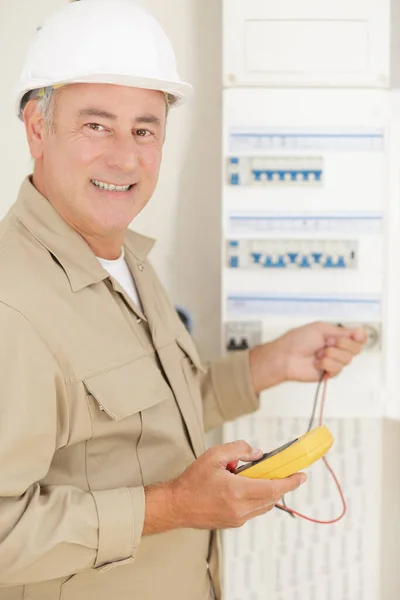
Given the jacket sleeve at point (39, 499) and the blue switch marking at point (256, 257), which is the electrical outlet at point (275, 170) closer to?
the blue switch marking at point (256, 257)

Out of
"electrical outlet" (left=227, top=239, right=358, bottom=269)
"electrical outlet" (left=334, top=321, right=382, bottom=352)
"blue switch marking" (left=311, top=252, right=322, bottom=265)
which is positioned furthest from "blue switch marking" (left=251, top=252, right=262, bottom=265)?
"electrical outlet" (left=334, top=321, right=382, bottom=352)

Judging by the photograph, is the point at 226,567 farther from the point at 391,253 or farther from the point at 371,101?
the point at 371,101

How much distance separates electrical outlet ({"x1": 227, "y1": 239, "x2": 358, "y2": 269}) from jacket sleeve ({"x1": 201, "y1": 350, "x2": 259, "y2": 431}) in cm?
20

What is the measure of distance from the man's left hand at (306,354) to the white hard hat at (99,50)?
0.57m

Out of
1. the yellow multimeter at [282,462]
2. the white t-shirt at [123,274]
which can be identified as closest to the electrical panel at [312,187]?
the white t-shirt at [123,274]

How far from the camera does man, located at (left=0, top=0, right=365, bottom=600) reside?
91 cm

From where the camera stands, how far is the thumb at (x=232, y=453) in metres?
0.93

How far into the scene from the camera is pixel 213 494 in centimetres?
94

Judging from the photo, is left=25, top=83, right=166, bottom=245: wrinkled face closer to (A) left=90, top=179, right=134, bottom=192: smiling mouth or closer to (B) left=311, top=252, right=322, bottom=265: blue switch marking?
(A) left=90, top=179, right=134, bottom=192: smiling mouth

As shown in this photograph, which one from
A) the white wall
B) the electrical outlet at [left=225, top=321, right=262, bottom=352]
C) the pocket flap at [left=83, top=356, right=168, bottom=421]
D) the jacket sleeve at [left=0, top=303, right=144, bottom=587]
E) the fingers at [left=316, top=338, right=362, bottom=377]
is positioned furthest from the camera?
the white wall

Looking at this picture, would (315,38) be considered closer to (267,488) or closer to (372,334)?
(372,334)

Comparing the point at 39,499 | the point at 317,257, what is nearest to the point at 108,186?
the point at 39,499

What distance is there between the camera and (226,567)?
1.58 metres

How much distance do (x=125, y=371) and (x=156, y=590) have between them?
0.34 meters
